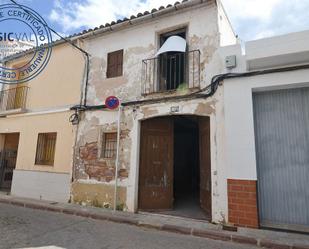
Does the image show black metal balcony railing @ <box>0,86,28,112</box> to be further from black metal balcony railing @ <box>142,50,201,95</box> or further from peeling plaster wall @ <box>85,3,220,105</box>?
black metal balcony railing @ <box>142,50,201,95</box>

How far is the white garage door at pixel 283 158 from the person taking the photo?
4918 millimetres

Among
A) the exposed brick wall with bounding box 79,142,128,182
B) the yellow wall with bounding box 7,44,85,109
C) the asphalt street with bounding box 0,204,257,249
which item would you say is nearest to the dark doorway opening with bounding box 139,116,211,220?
the exposed brick wall with bounding box 79,142,128,182

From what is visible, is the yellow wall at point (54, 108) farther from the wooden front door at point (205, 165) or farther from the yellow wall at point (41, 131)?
the wooden front door at point (205, 165)

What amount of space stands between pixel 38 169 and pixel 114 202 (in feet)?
12.4

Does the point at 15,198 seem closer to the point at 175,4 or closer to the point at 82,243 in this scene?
the point at 82,243

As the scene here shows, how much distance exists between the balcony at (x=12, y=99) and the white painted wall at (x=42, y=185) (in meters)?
2.86

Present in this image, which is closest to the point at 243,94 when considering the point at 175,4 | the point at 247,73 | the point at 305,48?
the point at 247,73

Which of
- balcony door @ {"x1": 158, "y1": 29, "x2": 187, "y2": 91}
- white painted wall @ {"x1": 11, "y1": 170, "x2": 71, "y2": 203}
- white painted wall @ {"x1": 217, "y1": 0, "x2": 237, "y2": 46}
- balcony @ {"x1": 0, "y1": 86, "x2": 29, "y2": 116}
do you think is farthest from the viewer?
balcony @ {"x1": 0, "y1": 86, "x2": 29, "y2": 116}

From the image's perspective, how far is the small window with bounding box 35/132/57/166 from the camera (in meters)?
8.70

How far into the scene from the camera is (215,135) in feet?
18.6

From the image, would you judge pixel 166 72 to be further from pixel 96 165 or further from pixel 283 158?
pixel 283 158

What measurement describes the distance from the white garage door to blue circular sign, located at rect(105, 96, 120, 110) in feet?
13.3

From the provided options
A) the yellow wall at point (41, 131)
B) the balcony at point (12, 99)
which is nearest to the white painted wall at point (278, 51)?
the yellow wall at point (41, 131)

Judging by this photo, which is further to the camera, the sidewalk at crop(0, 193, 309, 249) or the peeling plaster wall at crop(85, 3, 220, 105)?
the peeling plaster wall at crop(85, 3, 220, 105)
